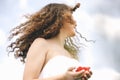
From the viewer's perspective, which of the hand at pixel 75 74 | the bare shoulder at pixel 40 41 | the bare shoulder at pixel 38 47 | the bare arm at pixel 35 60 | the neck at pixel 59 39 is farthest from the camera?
the neck at pixel 59 39

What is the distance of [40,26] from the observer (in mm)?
5926

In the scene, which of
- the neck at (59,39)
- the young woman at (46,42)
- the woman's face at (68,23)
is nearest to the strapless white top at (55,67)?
the young woman at (46,42)

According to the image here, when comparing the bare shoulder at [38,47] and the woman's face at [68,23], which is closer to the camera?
the bare shoulder at [38,47]

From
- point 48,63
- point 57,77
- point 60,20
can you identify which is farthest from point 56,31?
point 57,77

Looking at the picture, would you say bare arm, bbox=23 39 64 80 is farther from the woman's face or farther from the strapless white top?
the woman's face

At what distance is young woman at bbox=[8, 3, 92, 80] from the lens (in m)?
5.50

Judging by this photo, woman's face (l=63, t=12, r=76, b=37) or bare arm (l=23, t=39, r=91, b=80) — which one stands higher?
woman's face (l=63, t=12, r=76, b=37)

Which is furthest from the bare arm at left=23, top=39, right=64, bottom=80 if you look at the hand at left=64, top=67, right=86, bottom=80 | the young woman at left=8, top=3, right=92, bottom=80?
the hand at left=64, top=67, right=86, bottom=80

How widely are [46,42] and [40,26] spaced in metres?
0.27

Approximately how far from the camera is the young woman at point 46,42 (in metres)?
5.50

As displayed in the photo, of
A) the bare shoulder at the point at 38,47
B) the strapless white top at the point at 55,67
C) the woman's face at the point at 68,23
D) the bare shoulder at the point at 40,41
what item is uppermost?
the woman's face at the point at 68,23

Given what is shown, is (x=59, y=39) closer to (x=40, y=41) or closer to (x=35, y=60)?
(x=40, y=41)

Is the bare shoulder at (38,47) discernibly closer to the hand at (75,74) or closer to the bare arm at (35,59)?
the bare arm at (35,59)

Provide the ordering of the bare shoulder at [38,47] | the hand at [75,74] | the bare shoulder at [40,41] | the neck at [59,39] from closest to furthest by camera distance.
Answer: the hand at [75,74]
the bare shoulder at [38,47]
the bare shoulder at [40,41]
the neck at [59,39]
